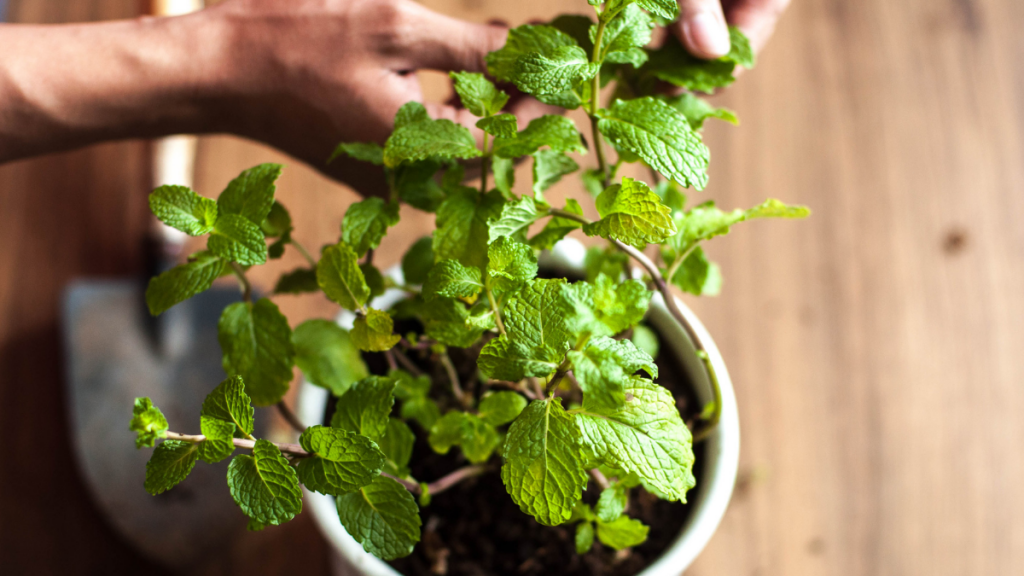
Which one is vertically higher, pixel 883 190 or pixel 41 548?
pixel 883 190

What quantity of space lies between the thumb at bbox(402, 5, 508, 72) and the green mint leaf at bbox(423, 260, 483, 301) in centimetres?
32

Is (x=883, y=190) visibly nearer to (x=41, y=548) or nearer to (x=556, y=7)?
(x=556, y=7)

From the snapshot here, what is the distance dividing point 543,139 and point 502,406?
175mm

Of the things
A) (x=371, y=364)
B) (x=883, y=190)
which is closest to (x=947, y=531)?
(x=883, y=190)

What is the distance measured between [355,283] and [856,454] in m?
0.78

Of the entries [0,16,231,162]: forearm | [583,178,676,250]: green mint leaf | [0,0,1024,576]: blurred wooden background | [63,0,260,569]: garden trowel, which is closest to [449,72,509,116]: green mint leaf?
[583,178,676,250]: green mint leaf

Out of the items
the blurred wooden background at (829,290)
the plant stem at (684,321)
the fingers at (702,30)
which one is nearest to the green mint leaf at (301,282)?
the plant stem at (684,321)

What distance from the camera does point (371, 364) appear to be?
2.18 ft

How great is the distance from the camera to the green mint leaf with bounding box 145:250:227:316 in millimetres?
453

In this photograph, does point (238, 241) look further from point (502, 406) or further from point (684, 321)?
point (684, 321)

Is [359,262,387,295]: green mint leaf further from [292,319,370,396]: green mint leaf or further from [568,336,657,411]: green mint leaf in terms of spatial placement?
[568,336,657,411]: green mint leaf

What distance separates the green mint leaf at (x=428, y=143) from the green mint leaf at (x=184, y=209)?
0.12 m

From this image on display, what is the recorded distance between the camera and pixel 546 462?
381mm

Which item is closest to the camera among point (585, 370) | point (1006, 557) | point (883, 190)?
point (585, 370)
